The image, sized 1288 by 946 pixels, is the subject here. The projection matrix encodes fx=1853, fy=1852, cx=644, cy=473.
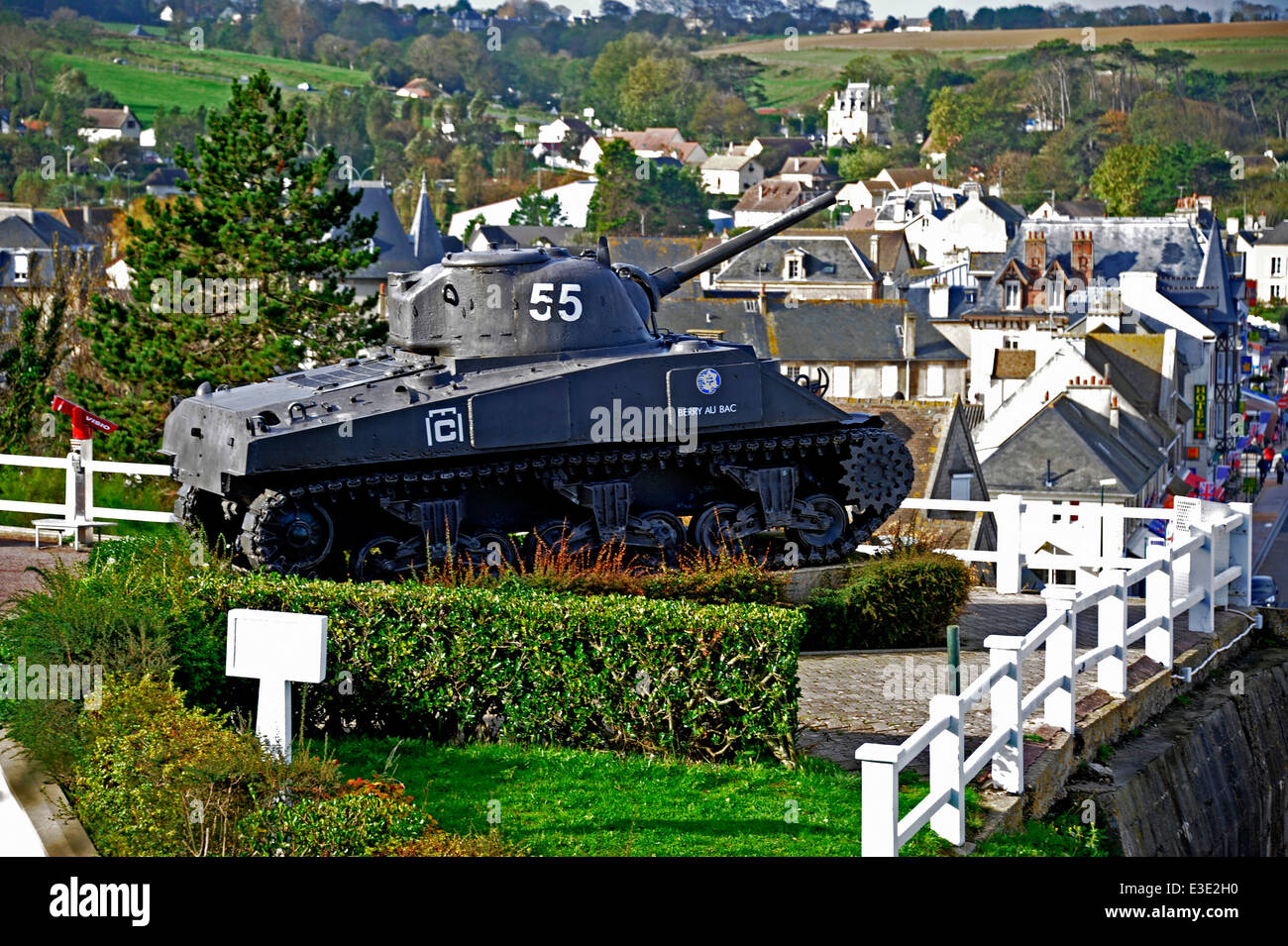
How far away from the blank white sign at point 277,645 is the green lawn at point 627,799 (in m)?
0.87

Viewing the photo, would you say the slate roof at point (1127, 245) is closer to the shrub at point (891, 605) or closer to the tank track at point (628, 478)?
the tank track at point (628, 478)

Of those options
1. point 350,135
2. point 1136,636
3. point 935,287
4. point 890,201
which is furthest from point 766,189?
point 1136,636

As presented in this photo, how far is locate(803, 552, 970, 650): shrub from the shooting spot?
15.0m

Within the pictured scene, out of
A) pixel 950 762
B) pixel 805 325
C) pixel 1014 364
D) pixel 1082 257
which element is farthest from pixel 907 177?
pixel 950 762

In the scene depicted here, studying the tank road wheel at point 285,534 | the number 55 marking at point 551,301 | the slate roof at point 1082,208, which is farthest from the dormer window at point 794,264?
the tank road wheel at point 285,534

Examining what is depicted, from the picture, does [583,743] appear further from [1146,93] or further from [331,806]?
[1146,93]

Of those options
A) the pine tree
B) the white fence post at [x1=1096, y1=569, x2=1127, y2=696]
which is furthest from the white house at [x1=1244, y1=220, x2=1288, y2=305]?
the white fence post at [x1=1096, y1=569, x2=1127, y2=696]

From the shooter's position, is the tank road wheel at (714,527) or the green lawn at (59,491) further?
the green lawn at (59,491)

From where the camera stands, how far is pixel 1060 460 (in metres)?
44.8

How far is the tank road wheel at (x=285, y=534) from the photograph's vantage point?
49.9 feet

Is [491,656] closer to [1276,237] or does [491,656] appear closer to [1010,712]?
[1010,712]

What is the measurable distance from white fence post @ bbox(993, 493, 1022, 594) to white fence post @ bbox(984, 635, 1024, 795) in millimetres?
5934

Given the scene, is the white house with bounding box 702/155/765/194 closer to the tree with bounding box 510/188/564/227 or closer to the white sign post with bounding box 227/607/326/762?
the tree with bounding box 510/188/564/227
